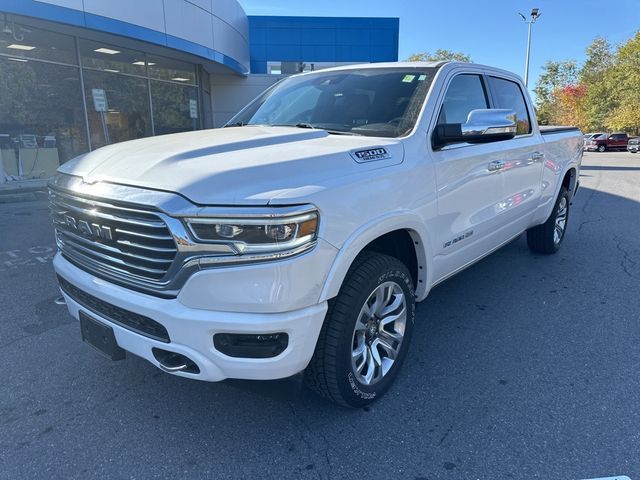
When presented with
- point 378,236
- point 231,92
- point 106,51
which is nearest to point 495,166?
point 378,236

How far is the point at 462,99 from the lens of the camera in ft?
11.9

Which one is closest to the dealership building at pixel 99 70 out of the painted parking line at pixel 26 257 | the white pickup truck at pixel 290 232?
the painted parking line at pixel 26 257

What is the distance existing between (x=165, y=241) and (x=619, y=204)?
10.5 meters

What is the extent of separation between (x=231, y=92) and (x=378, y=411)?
19742mm

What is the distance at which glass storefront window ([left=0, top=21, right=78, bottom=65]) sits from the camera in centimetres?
1074

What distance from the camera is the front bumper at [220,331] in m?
2.06

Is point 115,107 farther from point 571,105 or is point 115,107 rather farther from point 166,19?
point 571,105

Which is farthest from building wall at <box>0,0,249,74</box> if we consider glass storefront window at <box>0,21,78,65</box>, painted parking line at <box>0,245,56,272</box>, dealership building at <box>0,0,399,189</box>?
painted parking line at <box>0,245,56,272</box>

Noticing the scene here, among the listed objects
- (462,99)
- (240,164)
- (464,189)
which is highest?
(462,99)

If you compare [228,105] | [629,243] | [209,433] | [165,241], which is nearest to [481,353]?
[209,433]

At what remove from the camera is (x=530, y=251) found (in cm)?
611

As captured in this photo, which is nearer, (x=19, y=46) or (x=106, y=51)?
(x=19, y=46)

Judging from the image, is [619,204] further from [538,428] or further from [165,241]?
[165,241]

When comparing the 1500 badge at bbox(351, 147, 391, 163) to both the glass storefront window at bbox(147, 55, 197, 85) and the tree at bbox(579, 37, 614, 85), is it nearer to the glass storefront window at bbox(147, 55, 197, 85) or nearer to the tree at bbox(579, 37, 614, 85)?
the glass storefront window at bbox(147, 55, 197, 85)
